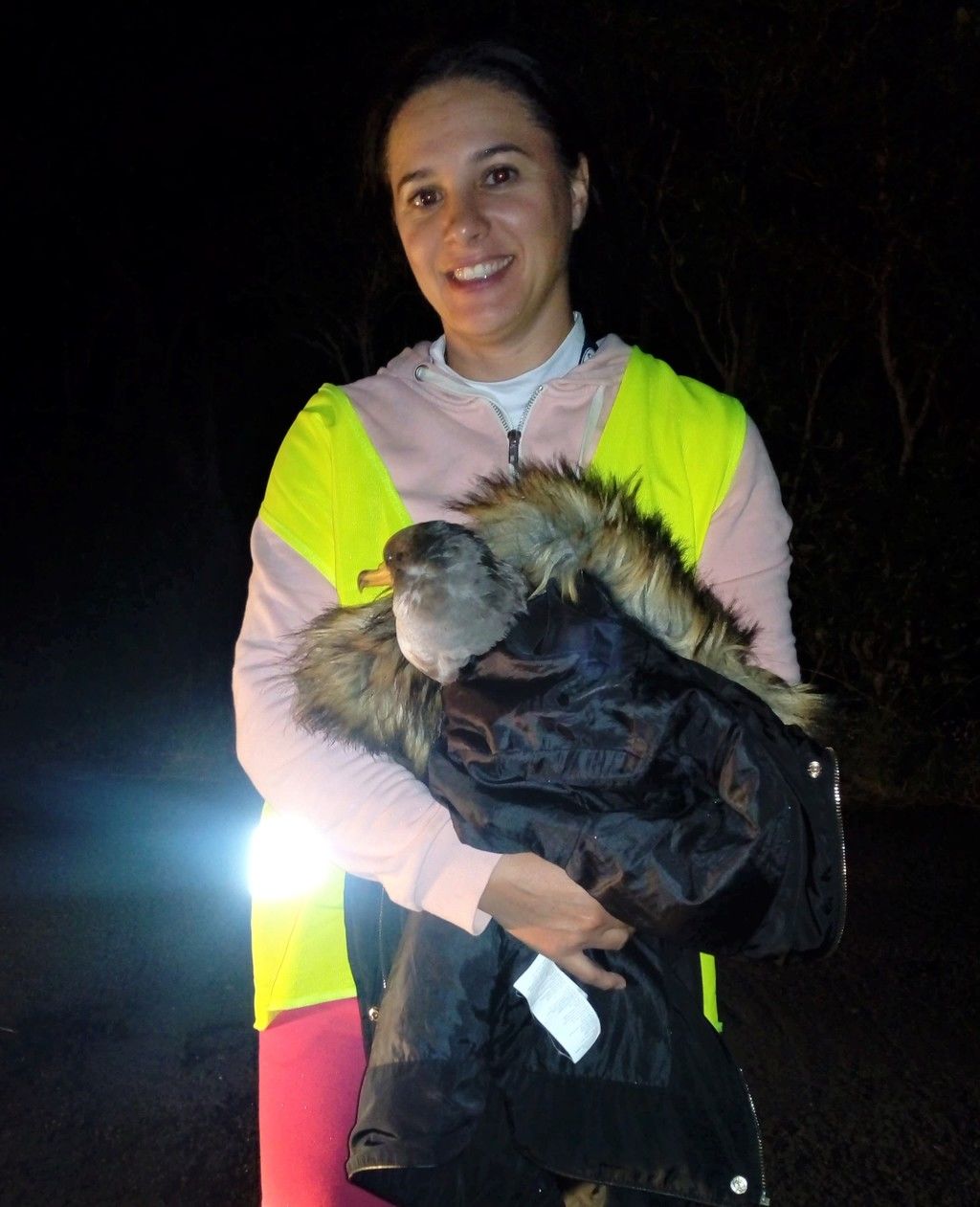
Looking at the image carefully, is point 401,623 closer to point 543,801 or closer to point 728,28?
point 543,801

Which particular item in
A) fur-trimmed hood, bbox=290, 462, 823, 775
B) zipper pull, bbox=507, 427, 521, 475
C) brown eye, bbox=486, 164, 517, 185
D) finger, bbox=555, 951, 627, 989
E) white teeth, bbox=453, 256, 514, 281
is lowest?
finger, bbox=555, 951, 627, 989

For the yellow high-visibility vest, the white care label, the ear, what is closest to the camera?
the white care label

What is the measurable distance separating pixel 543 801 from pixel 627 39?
6.76 metres

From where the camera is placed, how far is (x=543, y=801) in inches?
54.9

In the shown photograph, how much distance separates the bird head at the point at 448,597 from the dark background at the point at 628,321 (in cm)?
99

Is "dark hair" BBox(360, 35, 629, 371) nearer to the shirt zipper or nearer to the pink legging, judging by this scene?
the shirt zipper

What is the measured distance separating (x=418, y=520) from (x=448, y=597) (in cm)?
47

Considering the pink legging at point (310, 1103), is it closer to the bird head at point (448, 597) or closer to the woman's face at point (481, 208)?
the bird head at point (448, 597)

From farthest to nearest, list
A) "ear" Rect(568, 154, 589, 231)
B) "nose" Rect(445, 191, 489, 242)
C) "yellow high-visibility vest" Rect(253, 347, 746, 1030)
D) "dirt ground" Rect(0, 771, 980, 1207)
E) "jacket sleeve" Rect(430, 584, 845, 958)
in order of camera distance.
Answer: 1. "dirt ground" Rect(0, 771, 980, 1207)
2. "ear" Rect(568, 154, 589, 231)
3. "nose" Rect(445, 191, 489, 242)
4. "yellow high-visibility vest" Rect(253, 347, 746, 1030)
5. "jacket sleeve" Rect(430, 584, 845, 958)

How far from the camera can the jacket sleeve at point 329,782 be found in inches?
60.2

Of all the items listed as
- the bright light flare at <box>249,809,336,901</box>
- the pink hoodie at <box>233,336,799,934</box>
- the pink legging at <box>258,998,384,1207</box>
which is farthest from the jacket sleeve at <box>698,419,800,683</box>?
the pink legging at <box>258,998,384,1207</box>

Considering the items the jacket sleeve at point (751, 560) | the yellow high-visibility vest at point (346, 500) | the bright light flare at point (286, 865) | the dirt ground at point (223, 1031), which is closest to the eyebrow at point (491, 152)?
the yellow high-visibility vest at point (346, 500)

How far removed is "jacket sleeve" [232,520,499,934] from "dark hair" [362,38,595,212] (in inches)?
35.8

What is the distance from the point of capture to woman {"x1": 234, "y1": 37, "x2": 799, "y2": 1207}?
62.2 inches
